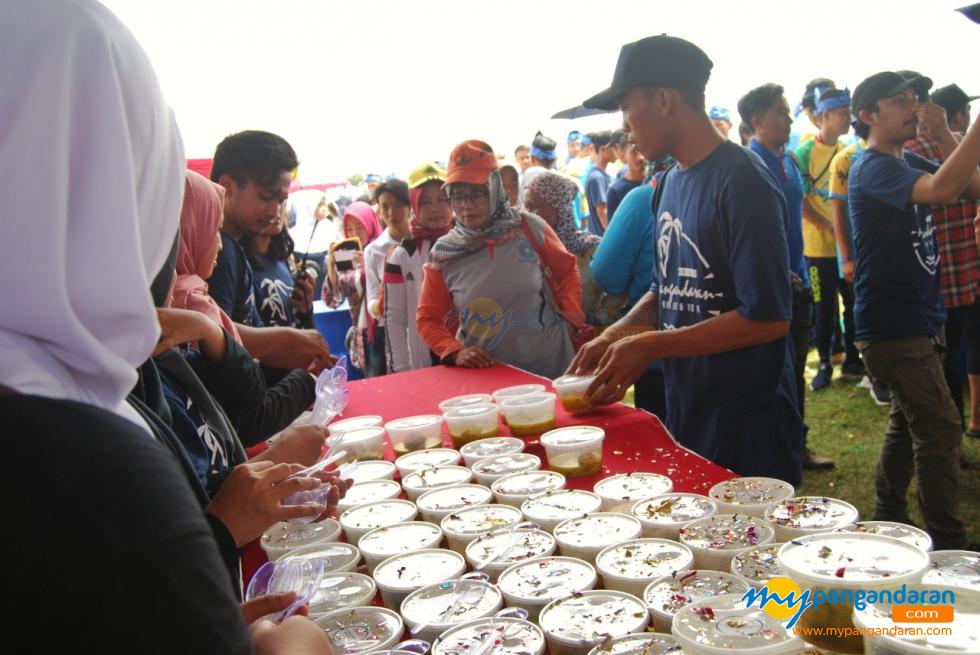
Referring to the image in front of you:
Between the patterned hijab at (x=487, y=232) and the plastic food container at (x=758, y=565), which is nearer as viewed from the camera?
the plastic food container at (x=758, y=565)

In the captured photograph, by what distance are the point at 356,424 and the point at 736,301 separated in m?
1.41

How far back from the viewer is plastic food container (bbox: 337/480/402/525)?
1.91 meters

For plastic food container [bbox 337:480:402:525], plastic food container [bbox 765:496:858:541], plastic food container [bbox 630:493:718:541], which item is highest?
plastic food container [bbox 765:496:858:541]

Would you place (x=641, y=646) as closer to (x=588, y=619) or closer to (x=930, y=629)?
(x=588, y=619)

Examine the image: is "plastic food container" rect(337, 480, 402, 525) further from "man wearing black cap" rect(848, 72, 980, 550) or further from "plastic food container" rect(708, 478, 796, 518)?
"man wearing black cap" rect(848, 72, 980, 550)

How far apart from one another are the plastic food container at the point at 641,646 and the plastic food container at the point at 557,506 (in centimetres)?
48

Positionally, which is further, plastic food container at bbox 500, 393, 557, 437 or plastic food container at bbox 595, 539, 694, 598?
plastic food container at bbox 500, 393, 557, 437

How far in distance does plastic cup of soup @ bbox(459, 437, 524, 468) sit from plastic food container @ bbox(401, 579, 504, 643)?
0.77 metres

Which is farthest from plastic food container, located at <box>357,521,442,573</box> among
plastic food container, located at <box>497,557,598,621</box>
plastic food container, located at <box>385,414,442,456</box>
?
plastic food container, located at <box>385,414,442,456</box>

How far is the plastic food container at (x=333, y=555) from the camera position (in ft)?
5.05

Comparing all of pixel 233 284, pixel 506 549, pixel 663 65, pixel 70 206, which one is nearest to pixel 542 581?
pixel 506 549

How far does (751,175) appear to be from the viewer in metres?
2.19

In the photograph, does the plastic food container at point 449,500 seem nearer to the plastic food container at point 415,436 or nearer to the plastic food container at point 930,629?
the plastic food container at point 415,436

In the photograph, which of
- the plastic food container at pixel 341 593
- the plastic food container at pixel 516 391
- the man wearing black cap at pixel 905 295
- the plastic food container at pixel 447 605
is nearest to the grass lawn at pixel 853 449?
the man wearing black cap at pixel 905 295
